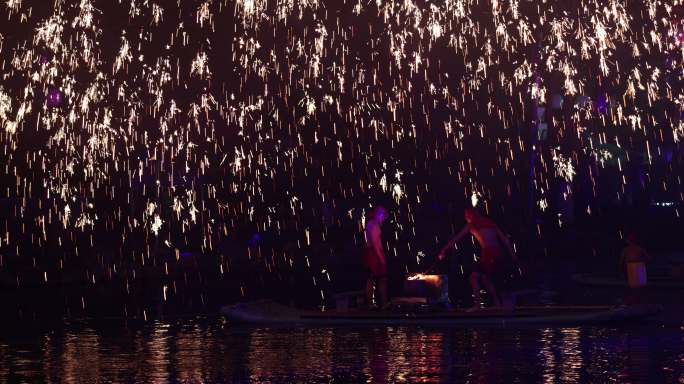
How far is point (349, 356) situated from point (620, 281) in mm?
15841

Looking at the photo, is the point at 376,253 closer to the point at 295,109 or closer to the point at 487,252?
the point at 487,252

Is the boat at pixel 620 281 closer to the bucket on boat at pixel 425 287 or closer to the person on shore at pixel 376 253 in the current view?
the bucket on boat at pixel 425 287

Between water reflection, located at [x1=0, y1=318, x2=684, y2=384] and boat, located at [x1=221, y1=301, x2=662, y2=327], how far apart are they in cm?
47

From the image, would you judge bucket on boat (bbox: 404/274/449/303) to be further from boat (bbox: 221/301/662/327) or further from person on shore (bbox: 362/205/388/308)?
boat (bbox: 221/301/662/327)

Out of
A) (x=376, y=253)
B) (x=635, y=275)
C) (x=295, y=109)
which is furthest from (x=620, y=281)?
(x=295, y=109)

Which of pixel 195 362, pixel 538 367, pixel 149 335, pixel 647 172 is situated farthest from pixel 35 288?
pixel 647 172

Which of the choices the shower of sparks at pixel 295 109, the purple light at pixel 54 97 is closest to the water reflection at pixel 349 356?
the shower of sparks at pixel 295 109

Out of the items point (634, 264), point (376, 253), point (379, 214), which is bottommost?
point (634, 264)

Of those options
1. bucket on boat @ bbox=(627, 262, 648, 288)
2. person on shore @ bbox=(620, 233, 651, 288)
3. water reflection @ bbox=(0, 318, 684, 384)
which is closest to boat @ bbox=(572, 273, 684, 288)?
person on shore @ bbox=(620, 233, 651, 288)

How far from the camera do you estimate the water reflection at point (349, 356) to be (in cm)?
1134

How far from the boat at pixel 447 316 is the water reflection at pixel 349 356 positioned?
466 millimetres

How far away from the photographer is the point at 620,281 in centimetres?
2789

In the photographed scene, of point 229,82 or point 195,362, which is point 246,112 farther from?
point 195,362

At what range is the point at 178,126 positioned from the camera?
40.8 meters
